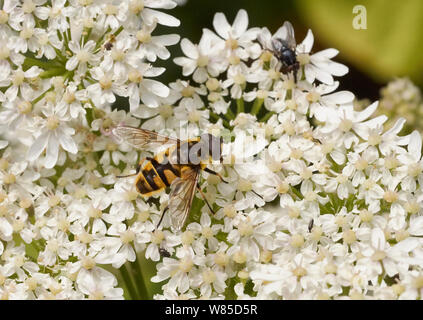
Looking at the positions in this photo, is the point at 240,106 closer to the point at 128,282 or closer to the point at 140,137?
the point at 140,137

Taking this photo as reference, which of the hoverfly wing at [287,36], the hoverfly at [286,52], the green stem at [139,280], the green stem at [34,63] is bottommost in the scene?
the green stem at [139,280]

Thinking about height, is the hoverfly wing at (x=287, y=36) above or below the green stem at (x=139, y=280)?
above

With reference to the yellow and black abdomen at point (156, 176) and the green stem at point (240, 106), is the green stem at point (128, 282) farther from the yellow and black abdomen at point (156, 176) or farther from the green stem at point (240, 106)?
the green stem at point (240, 106)

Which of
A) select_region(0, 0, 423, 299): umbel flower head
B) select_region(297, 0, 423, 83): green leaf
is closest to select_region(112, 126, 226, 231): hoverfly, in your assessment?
select_region(0, 0, 423, 299): umbel flower head

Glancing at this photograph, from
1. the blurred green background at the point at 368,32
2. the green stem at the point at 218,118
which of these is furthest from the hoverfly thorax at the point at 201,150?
the blurred green background at the point at 368,32

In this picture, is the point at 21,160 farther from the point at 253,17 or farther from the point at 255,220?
the point at 253,17
